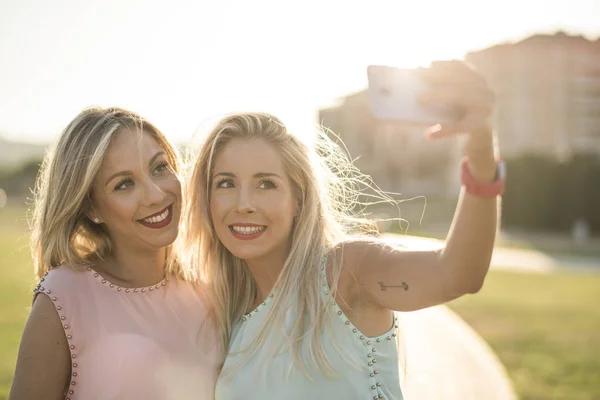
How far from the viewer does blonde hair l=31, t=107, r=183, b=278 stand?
329 cm

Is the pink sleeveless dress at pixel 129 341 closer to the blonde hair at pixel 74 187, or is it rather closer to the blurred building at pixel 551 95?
the blonde hair at pixel 74 187

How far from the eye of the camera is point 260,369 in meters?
3.02

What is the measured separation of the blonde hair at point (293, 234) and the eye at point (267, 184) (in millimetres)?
118

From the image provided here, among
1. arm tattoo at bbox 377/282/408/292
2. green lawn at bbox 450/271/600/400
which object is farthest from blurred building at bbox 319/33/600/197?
arm tattoo at bbox 377/282/408/292

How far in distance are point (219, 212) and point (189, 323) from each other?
0.60m

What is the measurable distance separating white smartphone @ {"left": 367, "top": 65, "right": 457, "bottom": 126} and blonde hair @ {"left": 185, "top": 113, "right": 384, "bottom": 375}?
1.16m

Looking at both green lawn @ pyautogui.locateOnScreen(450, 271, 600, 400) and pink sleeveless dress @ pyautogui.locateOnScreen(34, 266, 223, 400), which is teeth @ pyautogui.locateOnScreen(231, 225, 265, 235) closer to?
pink sleeveless dress @ pyautogui.locateOnScreen(34, 266, 223, 400)

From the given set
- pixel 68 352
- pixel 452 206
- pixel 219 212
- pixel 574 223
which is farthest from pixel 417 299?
pixel 452 206

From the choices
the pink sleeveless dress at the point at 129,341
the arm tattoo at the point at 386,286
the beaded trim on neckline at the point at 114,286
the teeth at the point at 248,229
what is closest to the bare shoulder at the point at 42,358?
the pink sleeveless dress at the point at 129,341

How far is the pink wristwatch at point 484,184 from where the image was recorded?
2100 millimetres

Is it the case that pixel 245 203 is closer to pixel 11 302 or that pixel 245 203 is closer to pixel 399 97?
pixel 399 97

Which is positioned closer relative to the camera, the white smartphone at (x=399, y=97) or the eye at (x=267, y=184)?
the white smartphone at (x=399, y=97)

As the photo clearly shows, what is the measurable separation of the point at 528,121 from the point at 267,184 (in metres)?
44.3

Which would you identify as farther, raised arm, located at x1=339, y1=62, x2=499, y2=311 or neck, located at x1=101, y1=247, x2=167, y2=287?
neck, located at x1=101, y1=247, x2=167, y2=287
